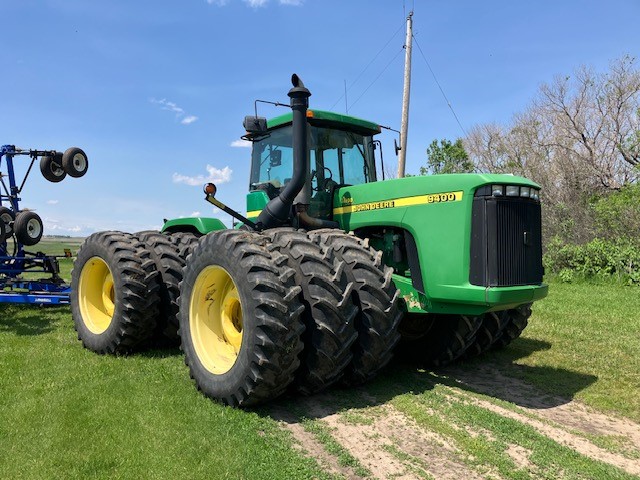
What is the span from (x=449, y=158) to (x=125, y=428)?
1034 inches

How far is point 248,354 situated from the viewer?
4.02m

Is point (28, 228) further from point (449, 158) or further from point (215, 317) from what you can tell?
point (449, 158)

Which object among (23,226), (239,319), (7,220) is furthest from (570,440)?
(7,220)

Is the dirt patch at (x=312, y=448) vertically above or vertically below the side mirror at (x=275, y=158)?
below

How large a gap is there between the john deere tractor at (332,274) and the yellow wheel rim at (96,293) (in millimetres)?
717

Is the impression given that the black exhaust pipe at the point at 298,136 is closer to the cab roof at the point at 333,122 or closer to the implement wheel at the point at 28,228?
the cab roof at the point at 333,122

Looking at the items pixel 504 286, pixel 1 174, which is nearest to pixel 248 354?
pixel 504 286

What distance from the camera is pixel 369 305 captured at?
4.29m

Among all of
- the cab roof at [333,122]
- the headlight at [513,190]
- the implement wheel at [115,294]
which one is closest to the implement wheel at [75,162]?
the implement wheel at [115,294]

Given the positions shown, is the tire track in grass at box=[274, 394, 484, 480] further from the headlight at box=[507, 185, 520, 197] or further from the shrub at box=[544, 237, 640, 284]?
the shrub at box=[544, 237, 640, 284]

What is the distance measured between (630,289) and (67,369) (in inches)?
473

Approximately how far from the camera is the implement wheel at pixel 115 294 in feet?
18.8

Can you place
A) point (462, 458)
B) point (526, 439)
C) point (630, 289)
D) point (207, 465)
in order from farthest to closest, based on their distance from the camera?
point (630, 289), point (526, 439), point (462, 458), point (207, 465)

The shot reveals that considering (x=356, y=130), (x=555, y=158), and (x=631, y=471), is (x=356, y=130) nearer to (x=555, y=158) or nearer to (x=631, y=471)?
(x=631, y=471)
